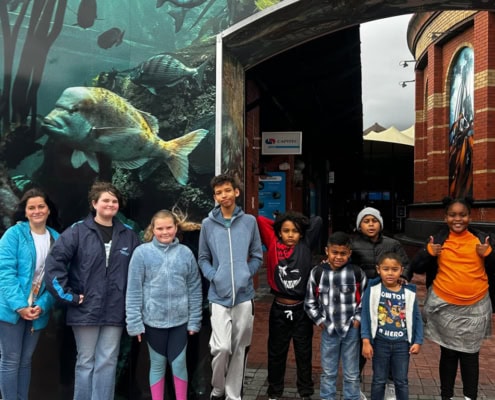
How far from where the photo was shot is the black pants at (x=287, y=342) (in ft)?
12.0

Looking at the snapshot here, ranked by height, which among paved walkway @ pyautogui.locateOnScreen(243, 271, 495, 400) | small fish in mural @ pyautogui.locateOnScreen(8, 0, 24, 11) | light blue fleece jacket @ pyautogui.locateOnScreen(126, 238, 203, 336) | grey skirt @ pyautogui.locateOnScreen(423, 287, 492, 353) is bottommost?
paved walkway @ pyautogui.locateOnScreen(243, 271, 495, 400)

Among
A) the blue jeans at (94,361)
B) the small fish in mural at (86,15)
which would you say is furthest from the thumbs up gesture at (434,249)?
the small fish in mural at (86,15)

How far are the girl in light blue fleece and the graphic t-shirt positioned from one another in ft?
4.31

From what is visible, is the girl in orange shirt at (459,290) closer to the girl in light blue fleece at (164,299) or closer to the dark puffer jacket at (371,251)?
the dark puffer jacket at (371,251)

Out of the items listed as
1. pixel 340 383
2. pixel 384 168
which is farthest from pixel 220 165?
pixel 384 168

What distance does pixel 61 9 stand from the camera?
3.77 m

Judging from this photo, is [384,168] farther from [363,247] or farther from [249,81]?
[363,247]

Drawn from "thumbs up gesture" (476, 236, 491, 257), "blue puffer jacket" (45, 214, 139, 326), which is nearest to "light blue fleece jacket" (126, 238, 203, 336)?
"blue puffer jacket" (45, 214, 139, 326)

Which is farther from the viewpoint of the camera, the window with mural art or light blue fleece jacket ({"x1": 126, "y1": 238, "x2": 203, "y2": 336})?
the window with mural art

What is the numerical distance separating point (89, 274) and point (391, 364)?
227 centimetres

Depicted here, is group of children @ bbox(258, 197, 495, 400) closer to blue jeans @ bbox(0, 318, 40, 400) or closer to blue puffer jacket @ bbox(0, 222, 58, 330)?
blue puffer jacket @ bbox(0, 222, 58, 330)

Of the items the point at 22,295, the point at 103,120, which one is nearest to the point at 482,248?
the point at 103,120

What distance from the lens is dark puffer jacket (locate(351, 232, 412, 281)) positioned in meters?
3.62

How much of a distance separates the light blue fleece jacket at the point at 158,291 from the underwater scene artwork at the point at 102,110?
554 mm
